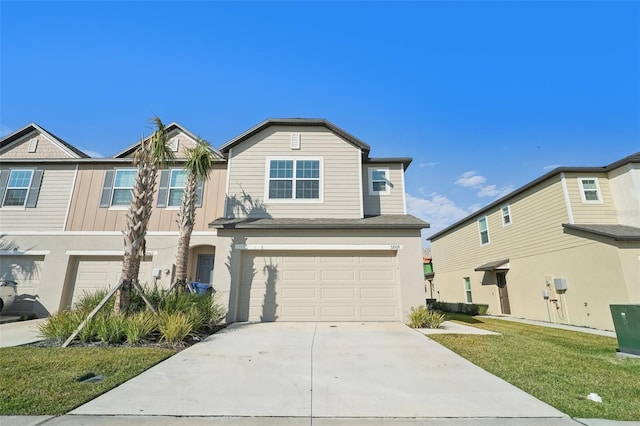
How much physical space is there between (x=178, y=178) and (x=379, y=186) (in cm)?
876

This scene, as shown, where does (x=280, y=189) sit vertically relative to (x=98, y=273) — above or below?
above

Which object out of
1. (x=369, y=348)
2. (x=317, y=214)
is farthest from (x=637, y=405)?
(x=317, y=214)

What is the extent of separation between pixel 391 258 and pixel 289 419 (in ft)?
24.0

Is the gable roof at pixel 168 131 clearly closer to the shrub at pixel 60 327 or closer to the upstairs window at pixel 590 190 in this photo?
the shrub at pixel 60 327

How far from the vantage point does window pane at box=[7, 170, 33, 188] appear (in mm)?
12578

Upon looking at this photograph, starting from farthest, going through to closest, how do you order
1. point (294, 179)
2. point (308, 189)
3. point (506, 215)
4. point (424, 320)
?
point (506, 215) → point (294, 179) → point (308, 189) → point (424, 320)

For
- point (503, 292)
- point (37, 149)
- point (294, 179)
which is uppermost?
point (37, 149)

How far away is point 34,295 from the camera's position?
11.3m

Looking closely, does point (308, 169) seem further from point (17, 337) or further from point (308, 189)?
point (17, 337)

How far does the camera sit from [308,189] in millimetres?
11031

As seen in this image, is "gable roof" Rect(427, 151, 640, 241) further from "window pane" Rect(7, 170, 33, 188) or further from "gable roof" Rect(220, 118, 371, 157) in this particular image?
"window pane" Rect(7, 170, 33, 188)

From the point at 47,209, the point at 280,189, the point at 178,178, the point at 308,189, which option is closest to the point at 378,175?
the point at 308,189

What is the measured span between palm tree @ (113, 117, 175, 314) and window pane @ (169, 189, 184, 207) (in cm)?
409

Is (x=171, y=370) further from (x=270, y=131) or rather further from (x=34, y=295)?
(x=34, y=295)
